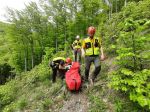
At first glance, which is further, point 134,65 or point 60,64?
point 60,64

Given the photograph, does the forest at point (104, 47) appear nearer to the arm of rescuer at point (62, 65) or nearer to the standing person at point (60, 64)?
the standing person at point (60, 64)

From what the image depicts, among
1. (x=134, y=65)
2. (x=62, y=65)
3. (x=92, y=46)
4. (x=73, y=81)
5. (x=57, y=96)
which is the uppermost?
(x=92, y=46)

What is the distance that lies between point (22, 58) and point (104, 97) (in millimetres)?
30352

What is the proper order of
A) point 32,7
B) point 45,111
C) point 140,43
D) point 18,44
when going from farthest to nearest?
point 18,44
point 32,7
point 45,111
point 140,43

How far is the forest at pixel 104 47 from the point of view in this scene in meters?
6.65

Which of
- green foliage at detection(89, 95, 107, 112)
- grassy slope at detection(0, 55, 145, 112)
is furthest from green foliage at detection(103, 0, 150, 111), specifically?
green foliage at detection(89, 95, 107, 112)

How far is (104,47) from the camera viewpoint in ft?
42.4

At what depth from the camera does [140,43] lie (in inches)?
271

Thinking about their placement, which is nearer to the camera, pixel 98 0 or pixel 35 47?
pixel 98 0

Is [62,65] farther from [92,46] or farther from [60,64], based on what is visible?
[92,46]

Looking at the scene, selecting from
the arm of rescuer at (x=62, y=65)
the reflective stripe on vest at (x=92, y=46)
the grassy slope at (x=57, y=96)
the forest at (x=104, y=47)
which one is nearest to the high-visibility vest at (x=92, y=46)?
the reflective stripe on vest at (x=92, y=46)

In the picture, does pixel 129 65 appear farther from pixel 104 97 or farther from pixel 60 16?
pixel 60 16

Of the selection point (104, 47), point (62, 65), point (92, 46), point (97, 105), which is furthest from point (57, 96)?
point (104, 47)

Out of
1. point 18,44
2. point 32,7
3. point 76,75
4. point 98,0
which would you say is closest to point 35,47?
point 18,44
